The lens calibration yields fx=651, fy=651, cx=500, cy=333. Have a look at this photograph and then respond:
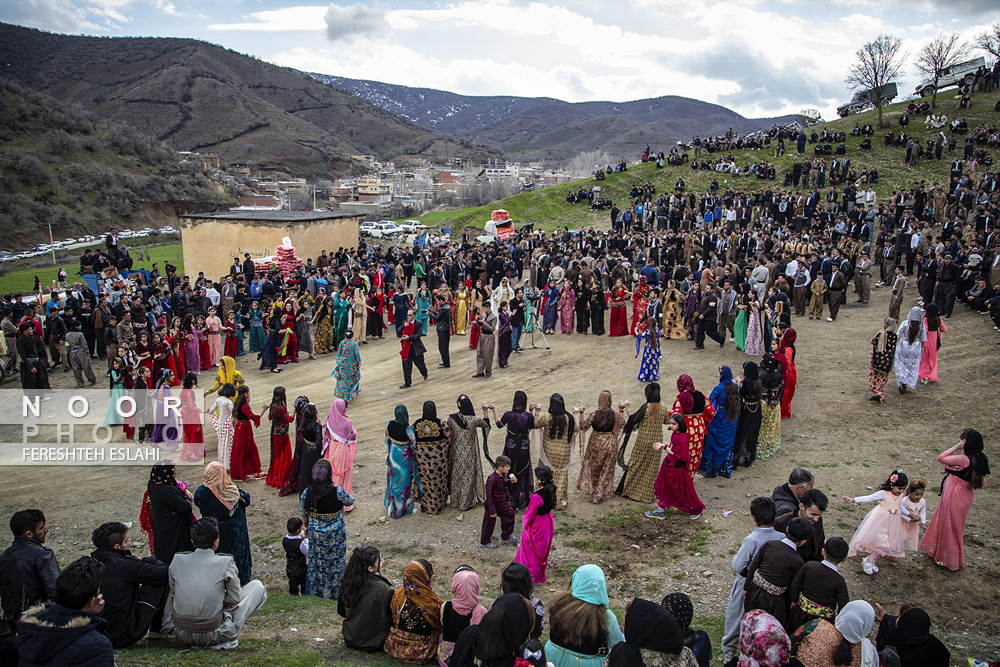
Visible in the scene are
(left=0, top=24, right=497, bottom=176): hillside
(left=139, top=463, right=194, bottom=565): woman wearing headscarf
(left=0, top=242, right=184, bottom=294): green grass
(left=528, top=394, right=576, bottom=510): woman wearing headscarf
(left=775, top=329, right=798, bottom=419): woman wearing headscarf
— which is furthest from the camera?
(left=0, top=24, right=497, bottom=176): hillside

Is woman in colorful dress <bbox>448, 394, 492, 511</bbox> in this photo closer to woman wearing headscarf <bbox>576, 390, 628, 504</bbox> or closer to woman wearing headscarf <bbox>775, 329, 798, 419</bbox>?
woman wearing headscarf <bbox>576, 390, 628, 504</bbox>

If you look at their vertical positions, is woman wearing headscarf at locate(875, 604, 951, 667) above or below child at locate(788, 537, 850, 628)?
below

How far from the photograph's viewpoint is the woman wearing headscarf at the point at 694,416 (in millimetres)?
7801

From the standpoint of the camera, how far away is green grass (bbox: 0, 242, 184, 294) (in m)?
23.9

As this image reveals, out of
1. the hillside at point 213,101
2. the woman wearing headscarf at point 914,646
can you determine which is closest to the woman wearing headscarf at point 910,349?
the woman wearing headscarf at point 914,646

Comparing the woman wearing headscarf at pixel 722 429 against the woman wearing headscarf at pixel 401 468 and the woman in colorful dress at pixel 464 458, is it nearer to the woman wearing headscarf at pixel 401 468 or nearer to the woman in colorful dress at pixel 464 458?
the woman in colorful dress at pixel 464 458

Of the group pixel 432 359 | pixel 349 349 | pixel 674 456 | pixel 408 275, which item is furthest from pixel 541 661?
pixel 408 275

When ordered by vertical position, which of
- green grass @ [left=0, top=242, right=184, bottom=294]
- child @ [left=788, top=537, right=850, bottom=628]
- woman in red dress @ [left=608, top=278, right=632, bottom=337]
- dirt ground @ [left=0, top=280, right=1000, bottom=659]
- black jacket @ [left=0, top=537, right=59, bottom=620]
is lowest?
dirt ground @ [left=0, top=280, right=1000, bottom=659]

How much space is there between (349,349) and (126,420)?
3631mm

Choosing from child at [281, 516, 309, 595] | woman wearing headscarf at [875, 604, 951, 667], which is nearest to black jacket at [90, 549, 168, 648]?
child at [281, 516, 309, 595]

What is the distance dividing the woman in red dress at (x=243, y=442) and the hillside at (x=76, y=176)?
31.2 meters

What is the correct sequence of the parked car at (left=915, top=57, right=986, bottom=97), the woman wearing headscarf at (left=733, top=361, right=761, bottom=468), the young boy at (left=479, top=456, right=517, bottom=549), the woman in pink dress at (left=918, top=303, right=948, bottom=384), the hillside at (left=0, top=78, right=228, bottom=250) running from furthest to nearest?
1. the parked car at (left=915, top=57, right=986, bottom=97)
2. the hillside at (left=0, top=78, right=228, bottom=250)
3. the woman in pink dress at (left=918, top=303, right=948, bottom=384)
4. the woman wearing headscarf at (left=733, top=361, right=761, bottom=468)
5. the young boy at (left=479, top=456, right=517, bottom=549)

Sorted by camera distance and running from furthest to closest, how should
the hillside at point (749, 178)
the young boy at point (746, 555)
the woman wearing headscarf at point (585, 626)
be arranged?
the hillside at point (749, 178) < the young boy at point (746, 555) < the woman wearing headscarf at point (585, 626)

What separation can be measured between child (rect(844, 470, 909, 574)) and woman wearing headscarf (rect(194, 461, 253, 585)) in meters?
5.74
